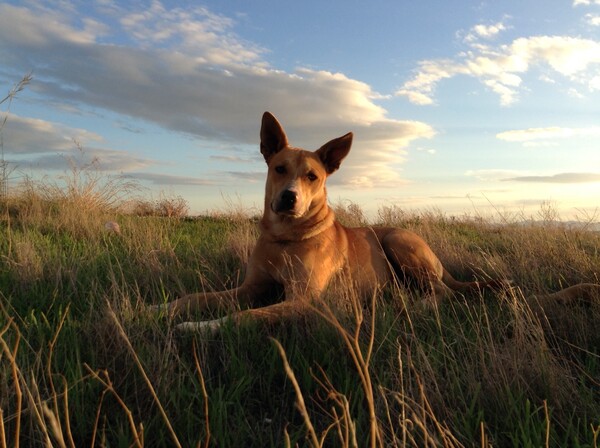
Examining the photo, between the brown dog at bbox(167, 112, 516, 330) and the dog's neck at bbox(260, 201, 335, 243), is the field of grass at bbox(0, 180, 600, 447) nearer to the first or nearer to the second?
the brown dog at bbox(167, 112, 516, 330)

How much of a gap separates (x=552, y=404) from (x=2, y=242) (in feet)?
22.3

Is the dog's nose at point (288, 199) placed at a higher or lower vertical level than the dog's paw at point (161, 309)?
higher

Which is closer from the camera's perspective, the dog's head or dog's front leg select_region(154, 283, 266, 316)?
dog's front leg select_region(154, 283, 266, 316)

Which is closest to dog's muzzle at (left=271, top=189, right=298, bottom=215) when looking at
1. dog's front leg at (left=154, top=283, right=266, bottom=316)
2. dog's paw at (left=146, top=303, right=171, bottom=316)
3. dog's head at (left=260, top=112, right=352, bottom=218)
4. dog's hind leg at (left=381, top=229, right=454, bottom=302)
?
dog's head at (left=260, top=112, right=352, bottom=218)

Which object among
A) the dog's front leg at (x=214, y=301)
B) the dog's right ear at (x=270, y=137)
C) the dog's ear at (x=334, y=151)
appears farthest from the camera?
the dog's ear at (x=334, y=151)

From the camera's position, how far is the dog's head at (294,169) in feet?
14.0

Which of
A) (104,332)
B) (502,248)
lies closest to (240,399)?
(104,332)

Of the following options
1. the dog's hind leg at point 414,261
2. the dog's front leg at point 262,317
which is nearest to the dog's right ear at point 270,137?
the dog's hind leg at point 414,261

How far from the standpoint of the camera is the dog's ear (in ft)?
15.9

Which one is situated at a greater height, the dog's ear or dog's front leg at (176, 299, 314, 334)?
the dog's ear

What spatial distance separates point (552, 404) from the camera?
2.50 metres

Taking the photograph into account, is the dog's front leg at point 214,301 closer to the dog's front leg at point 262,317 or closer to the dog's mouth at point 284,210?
the dog's front leg at point 262,317

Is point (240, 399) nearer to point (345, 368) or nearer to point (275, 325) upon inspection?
point (345, 368)

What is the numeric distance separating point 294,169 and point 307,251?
773 mm
